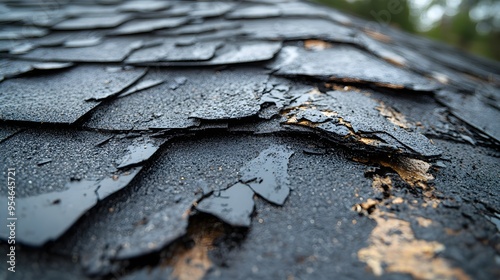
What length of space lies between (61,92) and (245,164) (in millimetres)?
1039

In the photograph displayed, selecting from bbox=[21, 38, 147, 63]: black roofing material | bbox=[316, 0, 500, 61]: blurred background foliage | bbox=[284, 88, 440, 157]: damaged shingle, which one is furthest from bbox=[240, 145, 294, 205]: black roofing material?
bbox=[316, 0, 500, 61]: blurred background foliage

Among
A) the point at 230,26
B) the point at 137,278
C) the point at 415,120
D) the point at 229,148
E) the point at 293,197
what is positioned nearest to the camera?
the point at 137,278

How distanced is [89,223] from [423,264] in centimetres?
91

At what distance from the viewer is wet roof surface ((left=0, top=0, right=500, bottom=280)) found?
0.62 metres

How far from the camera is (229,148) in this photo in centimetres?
95

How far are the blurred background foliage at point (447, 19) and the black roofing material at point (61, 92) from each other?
4379mm

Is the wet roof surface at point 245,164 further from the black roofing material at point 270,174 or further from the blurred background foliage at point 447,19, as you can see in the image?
the blurred background foliage at point 447,19

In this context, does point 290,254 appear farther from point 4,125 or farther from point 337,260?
point 4,125

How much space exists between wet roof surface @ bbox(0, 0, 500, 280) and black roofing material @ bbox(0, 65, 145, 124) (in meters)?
0.01

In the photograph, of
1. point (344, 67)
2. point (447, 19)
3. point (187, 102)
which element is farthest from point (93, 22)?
point (447, 19)

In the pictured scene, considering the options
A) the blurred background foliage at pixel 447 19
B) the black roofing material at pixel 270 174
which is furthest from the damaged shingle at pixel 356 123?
the blurred background foliage at pixel 447 19

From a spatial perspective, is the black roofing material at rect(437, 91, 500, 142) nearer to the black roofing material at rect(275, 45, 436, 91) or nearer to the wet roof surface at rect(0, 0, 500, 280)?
the wet roof surface at rect(0, 0, 500, 280)

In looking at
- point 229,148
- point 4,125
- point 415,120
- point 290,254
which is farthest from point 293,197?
point 4,125

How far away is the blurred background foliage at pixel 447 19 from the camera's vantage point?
4769 mm
